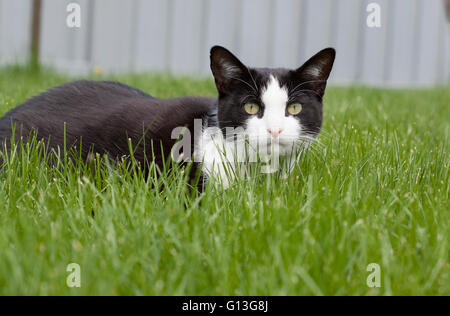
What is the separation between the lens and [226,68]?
1878 millimetres

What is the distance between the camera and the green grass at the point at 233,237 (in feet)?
3.48

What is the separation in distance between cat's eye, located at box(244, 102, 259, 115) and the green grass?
277 millimetres

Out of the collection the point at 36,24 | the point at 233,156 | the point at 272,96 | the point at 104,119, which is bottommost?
the point at 233,156

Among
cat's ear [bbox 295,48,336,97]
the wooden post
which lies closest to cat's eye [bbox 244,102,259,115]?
cat's ear [bbox 295,48,336,97]

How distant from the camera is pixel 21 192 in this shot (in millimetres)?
1570

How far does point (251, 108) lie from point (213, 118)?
20 centimetres

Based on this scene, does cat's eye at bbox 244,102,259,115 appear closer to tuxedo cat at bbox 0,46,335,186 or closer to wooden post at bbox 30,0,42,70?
tuxedo cat at bbox 0,46,335,186

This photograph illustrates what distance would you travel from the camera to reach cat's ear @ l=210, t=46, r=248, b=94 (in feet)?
6.05

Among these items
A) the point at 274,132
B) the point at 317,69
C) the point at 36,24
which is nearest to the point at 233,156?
the point at 274,132

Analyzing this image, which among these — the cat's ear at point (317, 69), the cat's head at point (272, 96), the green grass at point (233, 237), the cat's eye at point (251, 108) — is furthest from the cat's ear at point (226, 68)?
the green grass at point (233, 237)

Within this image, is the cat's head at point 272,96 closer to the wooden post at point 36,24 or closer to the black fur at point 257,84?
the black fur at point 257,84

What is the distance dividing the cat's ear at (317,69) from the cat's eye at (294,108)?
122mm

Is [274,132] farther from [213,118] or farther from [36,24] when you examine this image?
[36,24]

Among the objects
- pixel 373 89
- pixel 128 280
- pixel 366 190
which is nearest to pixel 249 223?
pixel 128 280
